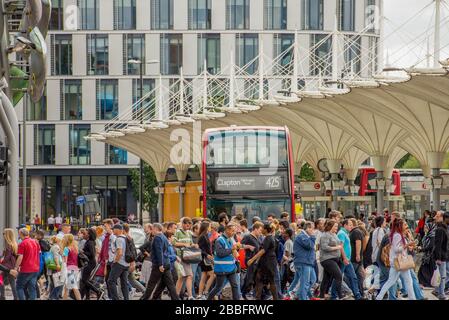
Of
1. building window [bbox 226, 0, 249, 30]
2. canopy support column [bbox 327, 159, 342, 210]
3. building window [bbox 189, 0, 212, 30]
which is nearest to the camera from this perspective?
canopy support column [bbox 327, 159, 342, 210]

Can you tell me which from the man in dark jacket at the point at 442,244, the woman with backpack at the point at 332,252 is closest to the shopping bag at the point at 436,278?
the man in dark jacket at the point at 442,244

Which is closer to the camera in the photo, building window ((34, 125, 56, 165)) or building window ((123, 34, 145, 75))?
building window ((34, 125, 56, 165))

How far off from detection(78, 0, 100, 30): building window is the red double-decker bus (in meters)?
58.4

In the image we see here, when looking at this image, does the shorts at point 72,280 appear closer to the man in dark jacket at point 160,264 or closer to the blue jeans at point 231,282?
the man in dark jacket at point 160,264

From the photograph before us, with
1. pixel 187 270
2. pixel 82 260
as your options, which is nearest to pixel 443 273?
pixel 187 270

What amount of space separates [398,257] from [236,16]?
2843 inches

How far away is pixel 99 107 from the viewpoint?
9388 cm

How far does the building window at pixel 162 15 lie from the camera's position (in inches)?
3693

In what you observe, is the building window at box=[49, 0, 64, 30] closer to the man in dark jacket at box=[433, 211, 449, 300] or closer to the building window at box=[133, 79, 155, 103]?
the building window at box=[133, 79, 155, 103]

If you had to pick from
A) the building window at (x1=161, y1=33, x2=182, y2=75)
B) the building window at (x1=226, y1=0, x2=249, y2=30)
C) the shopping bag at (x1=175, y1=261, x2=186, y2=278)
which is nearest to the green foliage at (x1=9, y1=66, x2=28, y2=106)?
the shopping bag at (x1=175, y1=261, x2=186, y2=278)

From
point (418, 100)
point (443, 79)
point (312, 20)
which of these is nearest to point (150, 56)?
point (312, 20)

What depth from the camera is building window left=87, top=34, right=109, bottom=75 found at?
9362 cm

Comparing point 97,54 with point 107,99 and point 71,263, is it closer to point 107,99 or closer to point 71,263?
point 107,99
